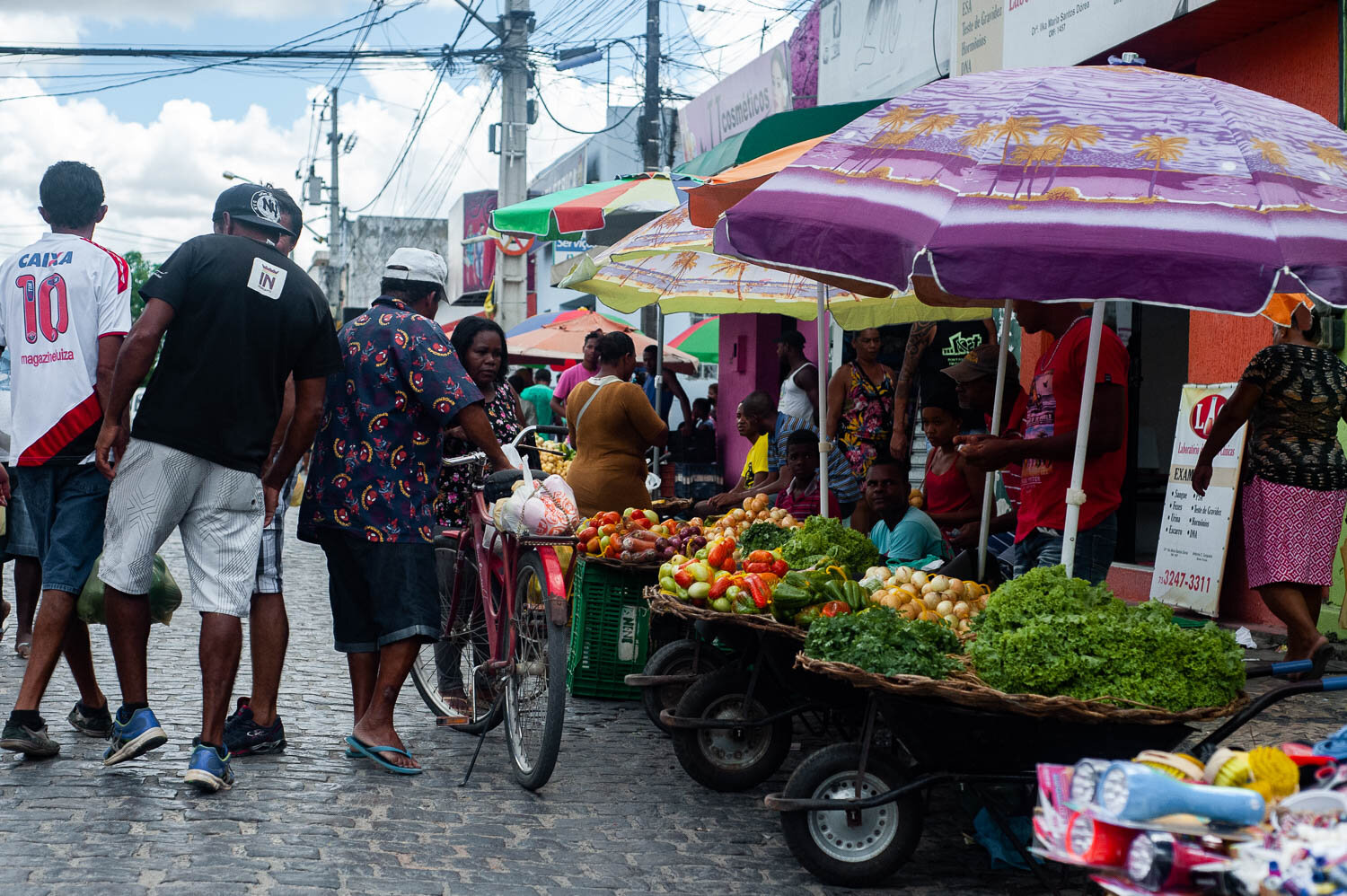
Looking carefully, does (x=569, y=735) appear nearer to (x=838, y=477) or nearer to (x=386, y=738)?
(x=386, y=738)

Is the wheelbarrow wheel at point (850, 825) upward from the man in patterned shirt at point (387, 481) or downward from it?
downward

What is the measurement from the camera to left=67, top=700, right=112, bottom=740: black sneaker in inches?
229

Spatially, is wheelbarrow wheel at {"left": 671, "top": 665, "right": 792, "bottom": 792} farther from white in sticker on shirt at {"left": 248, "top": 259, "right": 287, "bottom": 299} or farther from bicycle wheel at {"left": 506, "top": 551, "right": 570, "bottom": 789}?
white in sticker on shirt at {"left": 248, "top": 259, "right": 287, "bottom": 299}

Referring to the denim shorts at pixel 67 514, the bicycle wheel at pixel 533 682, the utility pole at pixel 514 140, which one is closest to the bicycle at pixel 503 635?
the bicycle wheel at pixel 533 682

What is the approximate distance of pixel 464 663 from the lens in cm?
619

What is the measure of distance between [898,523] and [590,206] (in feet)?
11.7

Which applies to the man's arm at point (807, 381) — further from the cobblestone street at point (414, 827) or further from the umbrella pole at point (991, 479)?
the cobblestone street at point (414, 827)

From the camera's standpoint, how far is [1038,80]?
14.5ft

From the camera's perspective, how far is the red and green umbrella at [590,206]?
9312mm

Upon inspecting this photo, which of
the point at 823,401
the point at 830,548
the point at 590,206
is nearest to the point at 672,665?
the point at 830,548

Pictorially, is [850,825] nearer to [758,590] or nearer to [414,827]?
[758,590]

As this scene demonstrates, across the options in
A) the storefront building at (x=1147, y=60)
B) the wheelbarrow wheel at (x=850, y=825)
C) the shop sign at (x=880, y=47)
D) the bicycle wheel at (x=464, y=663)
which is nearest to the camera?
the wheelbarrow wheel at (x=850, y=825)

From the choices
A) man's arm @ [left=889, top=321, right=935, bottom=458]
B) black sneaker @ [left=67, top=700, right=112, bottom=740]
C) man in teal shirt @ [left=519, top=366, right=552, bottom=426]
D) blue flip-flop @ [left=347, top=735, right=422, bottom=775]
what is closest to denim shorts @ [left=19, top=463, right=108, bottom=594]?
black sneaker @ [left=67, top=700, right=112, bottom=740]

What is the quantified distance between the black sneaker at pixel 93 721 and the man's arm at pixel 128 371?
51.7 inches
